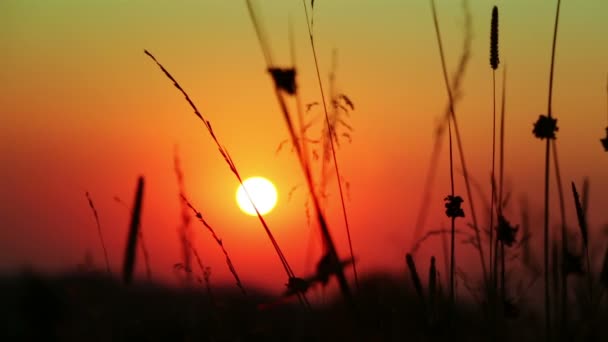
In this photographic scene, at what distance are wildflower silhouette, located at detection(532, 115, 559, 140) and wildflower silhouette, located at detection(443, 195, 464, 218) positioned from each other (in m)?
0.25

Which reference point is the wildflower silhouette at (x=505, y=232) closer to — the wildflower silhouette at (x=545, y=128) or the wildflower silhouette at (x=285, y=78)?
the wildflower silhouette at (x=545, y=128)

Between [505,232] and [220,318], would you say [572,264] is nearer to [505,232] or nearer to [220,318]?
[505,232]

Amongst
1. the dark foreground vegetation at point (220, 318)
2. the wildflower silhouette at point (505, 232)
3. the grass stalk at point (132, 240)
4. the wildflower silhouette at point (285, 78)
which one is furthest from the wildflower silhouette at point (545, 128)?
the grass stalk at point (132, 240)

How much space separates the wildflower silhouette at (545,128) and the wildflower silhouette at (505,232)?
231 millimetres

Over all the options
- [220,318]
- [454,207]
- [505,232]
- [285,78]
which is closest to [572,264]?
[505,232]

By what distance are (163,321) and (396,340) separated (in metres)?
0.86

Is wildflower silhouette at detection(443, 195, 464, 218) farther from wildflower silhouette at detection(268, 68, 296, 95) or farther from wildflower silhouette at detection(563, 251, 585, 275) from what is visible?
wildflower silhouette at detection(268, 68, 296, 95)

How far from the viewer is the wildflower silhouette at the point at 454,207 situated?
229 centimetres

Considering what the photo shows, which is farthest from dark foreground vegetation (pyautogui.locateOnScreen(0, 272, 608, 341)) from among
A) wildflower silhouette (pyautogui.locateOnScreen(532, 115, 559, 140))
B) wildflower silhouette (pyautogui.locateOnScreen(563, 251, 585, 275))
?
wildflower silhouette (pyautogui.locateOnScreen(532, 115, 559, 140))

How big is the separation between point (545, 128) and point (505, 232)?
0.28 m

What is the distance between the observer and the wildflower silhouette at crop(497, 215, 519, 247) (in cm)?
229

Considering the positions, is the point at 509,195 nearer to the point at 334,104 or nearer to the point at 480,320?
the point at 480,320

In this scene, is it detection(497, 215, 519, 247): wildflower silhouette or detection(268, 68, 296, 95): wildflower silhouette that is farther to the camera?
detection(497, 215, 519, 247): wildflower silhouette

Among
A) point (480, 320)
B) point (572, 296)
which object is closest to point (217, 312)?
point (480, 320)
